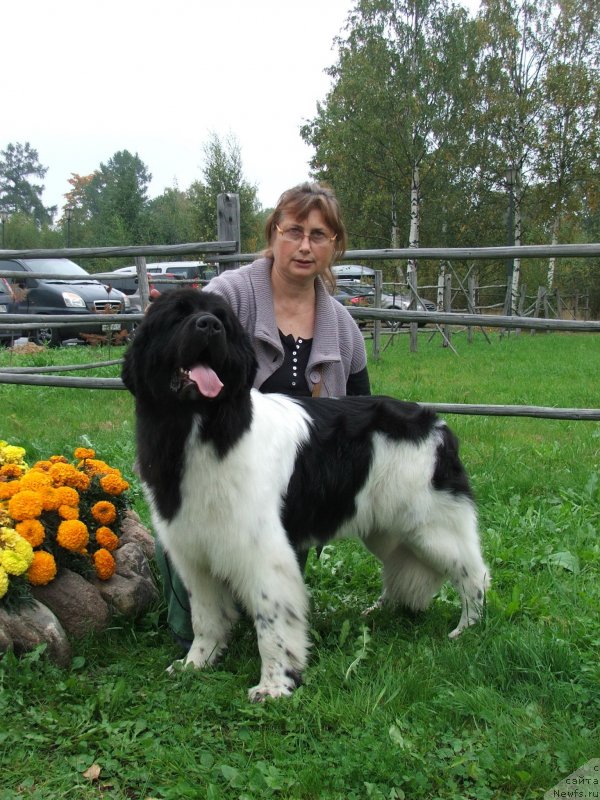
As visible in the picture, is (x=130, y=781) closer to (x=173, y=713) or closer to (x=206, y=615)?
(x=173, y=713)

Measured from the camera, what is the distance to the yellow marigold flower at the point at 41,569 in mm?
2717

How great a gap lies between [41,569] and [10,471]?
61 cm

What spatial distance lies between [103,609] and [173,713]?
0.67 metres

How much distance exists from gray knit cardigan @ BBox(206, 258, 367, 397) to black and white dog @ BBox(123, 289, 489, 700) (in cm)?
31

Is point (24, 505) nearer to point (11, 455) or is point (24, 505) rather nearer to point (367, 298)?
point (11, 455)

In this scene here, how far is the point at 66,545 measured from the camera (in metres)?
2.86

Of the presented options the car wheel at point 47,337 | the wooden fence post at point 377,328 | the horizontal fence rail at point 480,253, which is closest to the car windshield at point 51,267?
the car wheel at point 47,337

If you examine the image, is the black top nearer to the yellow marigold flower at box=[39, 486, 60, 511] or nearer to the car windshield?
the yellow marigold flower at box=[39, 486, 60, 511]

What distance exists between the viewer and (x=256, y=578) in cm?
261

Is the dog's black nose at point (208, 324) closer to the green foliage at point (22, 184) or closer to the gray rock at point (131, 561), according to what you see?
the gray rock at point (131, 561)

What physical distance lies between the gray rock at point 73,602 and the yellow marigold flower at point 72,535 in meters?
0.11

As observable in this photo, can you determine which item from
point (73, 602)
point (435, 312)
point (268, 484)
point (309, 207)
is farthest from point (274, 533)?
point (435, 312)

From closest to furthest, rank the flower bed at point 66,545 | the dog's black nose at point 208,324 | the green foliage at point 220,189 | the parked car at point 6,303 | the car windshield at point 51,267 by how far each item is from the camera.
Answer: the dog's black nose at point 208,324 < the flower bed at point 66,545 < the parked car at point 6,303 < the car windshield at point 51,267 < the green foliage at point 220,189

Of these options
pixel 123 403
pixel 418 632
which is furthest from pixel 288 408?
pixel 123 403
